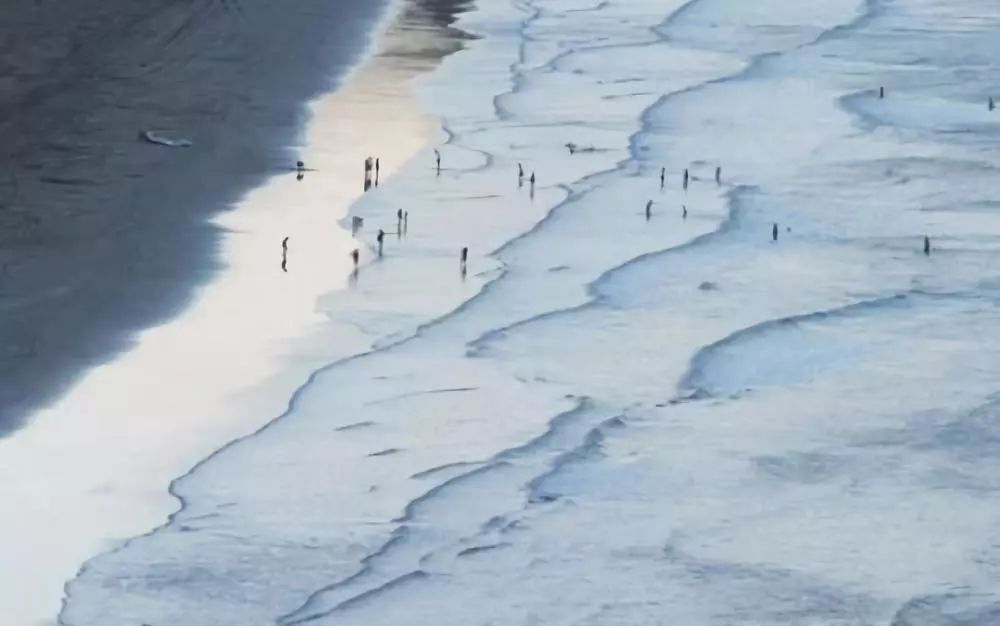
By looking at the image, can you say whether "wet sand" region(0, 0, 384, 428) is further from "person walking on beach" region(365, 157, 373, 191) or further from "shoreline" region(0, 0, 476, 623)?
"person walking on beach" region(365, 157, 373, 191)

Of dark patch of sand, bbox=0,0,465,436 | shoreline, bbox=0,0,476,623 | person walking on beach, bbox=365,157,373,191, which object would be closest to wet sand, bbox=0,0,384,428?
dark patch of sand, bbox=0,0,465,436

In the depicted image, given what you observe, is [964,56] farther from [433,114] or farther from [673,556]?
[673,556]

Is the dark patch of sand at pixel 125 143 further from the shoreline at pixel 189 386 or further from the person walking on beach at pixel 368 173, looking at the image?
the person walking on beach at pixel 368 173

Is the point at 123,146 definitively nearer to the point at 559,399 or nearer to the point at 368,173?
the point at 368,173

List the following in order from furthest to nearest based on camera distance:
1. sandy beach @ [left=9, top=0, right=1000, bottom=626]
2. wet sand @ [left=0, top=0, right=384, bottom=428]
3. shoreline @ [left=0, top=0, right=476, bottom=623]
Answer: wet sand @ [left=0, top=0, right=384, bottom=428]
shoreline @ [left=0, top=0, right=476, bottom=623]
sandy beach @ [left=9, top=0, right=1000, bottom=626]

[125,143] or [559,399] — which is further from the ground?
[125,143]

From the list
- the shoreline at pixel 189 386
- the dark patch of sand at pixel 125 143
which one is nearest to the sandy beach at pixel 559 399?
the shoreline at pixel 189 386

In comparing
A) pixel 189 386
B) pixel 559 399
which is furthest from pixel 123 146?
pixel 559 399

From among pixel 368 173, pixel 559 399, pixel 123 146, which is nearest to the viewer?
pixel 559 399

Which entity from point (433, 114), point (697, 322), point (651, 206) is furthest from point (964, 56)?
point (697, 322)
